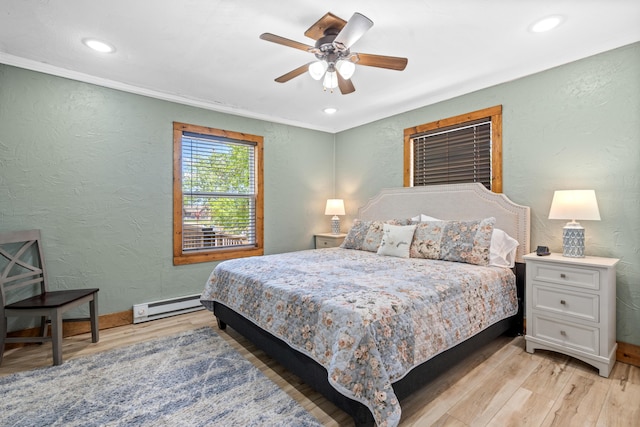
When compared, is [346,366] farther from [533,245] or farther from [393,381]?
[533,245]

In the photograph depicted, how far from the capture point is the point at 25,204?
2.74m

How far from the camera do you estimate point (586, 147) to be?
8.49ft

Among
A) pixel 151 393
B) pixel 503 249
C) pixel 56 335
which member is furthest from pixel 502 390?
pixel 56 335

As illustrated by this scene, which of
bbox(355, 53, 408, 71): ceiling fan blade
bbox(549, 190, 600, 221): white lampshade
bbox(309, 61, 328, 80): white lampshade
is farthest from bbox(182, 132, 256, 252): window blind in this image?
bbox(549, 190, 600, 221): white lampshade

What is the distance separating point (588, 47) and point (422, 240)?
2.07 m

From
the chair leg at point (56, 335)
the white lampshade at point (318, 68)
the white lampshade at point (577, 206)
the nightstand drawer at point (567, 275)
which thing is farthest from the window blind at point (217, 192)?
the white lampshade at point (577, 206)

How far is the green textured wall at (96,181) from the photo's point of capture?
273 centimetres

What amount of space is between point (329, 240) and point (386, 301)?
111 inches

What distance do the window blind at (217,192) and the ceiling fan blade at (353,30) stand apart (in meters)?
2.36

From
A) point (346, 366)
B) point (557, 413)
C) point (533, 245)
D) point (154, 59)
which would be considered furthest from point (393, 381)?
point (154, 59)

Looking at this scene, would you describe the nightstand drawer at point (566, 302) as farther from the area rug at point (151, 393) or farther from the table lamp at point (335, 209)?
the table lamp at point (335, 209)

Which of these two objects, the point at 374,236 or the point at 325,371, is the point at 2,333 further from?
the point at 374,236

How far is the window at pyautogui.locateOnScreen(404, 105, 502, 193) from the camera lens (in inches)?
125

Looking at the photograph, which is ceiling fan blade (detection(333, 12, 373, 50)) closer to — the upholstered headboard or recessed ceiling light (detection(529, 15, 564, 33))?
recessed ceiling light (detection(529, 15, 564, 33))
